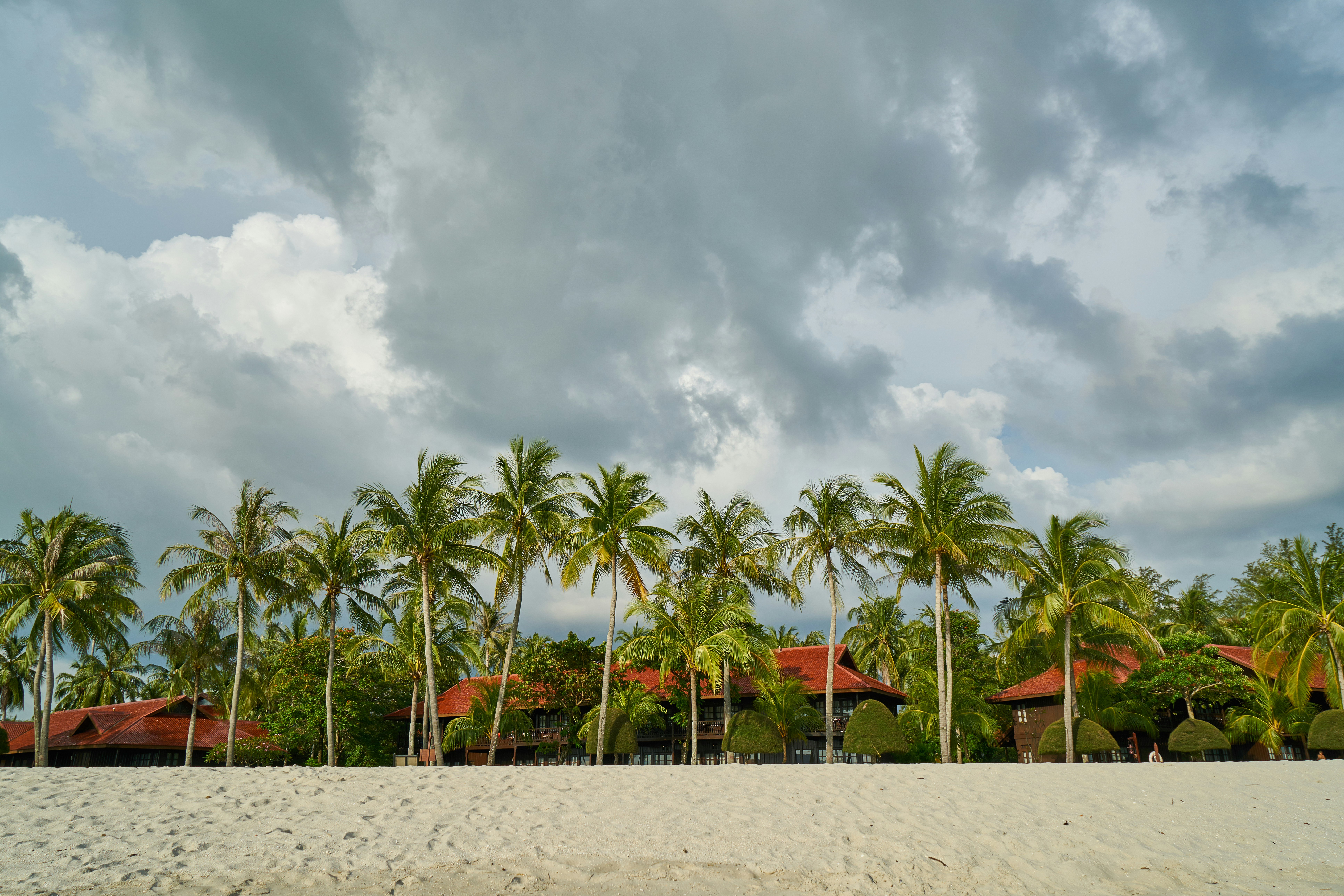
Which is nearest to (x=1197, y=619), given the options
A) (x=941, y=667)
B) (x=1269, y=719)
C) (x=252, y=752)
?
(x=1269, y=719)

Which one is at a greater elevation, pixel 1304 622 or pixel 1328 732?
pixel 1304 622

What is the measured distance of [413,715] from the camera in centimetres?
3462

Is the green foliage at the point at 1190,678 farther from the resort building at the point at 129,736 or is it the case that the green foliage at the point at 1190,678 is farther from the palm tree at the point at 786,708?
the resort building at the point at 129,736

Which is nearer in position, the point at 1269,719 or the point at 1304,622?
the point at 1304,622

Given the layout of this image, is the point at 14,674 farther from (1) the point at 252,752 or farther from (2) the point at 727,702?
(2) the point at 727,702

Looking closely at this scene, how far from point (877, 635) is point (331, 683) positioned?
31146 millimetres

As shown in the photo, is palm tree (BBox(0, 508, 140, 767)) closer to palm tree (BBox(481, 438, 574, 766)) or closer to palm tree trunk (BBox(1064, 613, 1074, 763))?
palm tree (BBox(481, 438, 574, 766))

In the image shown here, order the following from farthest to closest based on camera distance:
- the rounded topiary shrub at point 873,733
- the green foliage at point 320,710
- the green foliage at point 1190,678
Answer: the green foliage at point 320,710 → the green foliage at point 1190,678 → the rounded topiary shrub at point 873,733

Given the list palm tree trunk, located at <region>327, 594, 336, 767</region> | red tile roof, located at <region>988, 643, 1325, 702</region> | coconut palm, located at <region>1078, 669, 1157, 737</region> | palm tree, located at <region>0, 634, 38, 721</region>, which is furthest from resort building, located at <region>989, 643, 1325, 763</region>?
palm tree, located at <region>0, 634, 38, 721</region>

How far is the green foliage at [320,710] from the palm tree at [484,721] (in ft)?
13.4

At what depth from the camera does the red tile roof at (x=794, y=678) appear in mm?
32844

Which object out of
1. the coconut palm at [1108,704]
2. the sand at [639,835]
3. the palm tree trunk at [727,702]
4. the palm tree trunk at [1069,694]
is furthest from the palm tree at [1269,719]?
the palm tree trunk at [727,702]

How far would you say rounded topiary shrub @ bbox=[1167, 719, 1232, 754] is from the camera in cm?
2838

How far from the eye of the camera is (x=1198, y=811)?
1245 centimetres
